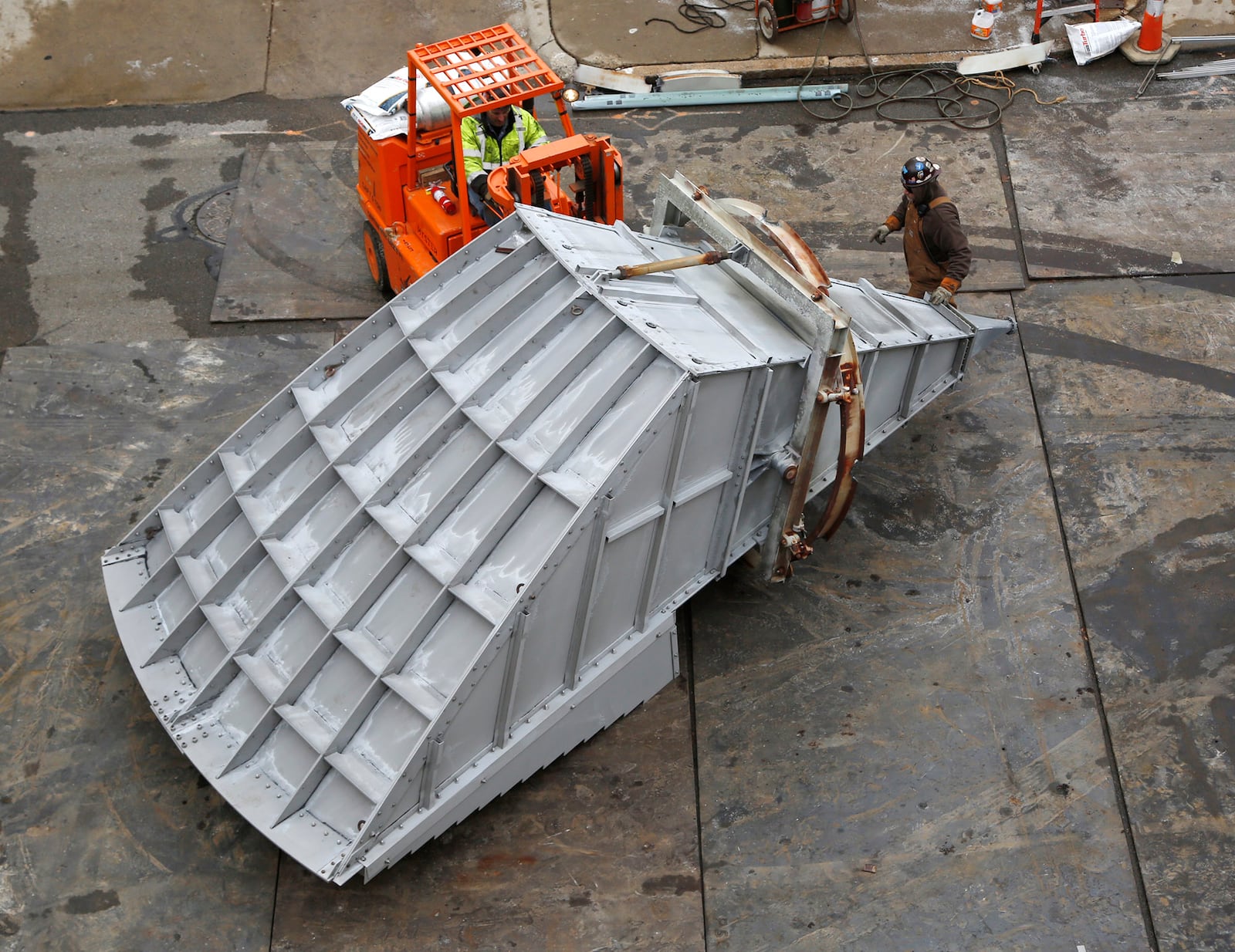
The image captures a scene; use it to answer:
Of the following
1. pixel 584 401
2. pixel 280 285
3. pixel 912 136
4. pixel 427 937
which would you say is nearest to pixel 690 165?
pixel 912 136

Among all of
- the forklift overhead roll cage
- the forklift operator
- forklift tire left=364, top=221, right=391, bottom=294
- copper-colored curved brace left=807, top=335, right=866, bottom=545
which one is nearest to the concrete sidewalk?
forklift tire left=364, top=221, right=391, bottom=294

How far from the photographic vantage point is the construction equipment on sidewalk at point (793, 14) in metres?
10.5

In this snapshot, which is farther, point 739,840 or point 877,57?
point 877,57

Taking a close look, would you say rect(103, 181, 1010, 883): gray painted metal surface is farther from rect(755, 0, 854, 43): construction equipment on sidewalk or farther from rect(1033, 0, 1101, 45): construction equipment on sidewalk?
rect(1033, 0, 1101, 45): construction equipment on sidewalk

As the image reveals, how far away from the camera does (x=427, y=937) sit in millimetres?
5422

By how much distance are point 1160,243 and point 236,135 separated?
291 inches

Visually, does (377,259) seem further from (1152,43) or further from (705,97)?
(1152,43)

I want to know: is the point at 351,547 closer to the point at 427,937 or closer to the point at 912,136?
the point at 427,937

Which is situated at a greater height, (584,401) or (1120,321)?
(584,401)

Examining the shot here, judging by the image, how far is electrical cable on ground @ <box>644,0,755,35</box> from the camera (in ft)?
35.2

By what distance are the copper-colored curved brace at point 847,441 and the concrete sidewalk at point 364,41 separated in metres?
5.36

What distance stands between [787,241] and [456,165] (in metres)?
2.29

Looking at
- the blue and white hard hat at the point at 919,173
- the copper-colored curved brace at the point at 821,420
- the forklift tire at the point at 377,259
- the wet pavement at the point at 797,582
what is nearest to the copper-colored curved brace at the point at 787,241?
the copper-colored curved brace at the point at 821,420

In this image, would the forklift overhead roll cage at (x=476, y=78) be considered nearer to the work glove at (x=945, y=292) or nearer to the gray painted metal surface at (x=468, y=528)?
the gray painted metal surface at (x=468, y=528)
